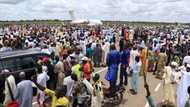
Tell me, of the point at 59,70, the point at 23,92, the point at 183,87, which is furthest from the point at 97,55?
the point at 23,92

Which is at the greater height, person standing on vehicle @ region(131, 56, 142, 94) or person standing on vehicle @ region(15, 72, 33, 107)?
person standing on vehicle @ region(15, 72, 33, 107)

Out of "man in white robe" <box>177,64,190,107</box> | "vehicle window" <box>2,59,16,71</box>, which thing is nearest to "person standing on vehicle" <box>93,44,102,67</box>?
"vehicle window" <box>2,59,16,71</box>

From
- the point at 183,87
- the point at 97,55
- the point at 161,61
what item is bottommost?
the point at 97,55

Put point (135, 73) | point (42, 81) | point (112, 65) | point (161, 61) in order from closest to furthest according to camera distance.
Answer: point (42, 81) → point (112, 65) → point (135, 73) → point (161, 61)

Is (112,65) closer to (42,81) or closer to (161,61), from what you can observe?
(42,81)

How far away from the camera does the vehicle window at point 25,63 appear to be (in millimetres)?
15678

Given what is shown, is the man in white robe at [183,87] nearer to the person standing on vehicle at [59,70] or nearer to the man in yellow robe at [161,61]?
the person standing on vehicle at [59,70]

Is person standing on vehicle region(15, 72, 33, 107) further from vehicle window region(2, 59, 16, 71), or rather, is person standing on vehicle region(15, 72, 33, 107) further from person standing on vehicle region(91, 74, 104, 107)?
vehicle window region(2, 59, 16, 71)

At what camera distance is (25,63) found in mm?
15922

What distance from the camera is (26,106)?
11.3 m

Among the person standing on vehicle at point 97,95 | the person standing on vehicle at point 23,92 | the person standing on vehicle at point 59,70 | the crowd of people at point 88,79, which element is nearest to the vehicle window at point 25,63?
the crowd of people at point 88,79

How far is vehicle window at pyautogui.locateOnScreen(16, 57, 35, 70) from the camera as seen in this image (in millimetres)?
15678

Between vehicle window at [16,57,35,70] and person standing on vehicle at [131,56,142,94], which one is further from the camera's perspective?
person standing on vehicle at [131,56,142,94]

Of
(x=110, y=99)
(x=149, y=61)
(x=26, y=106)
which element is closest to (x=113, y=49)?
(x=110, y=99)
